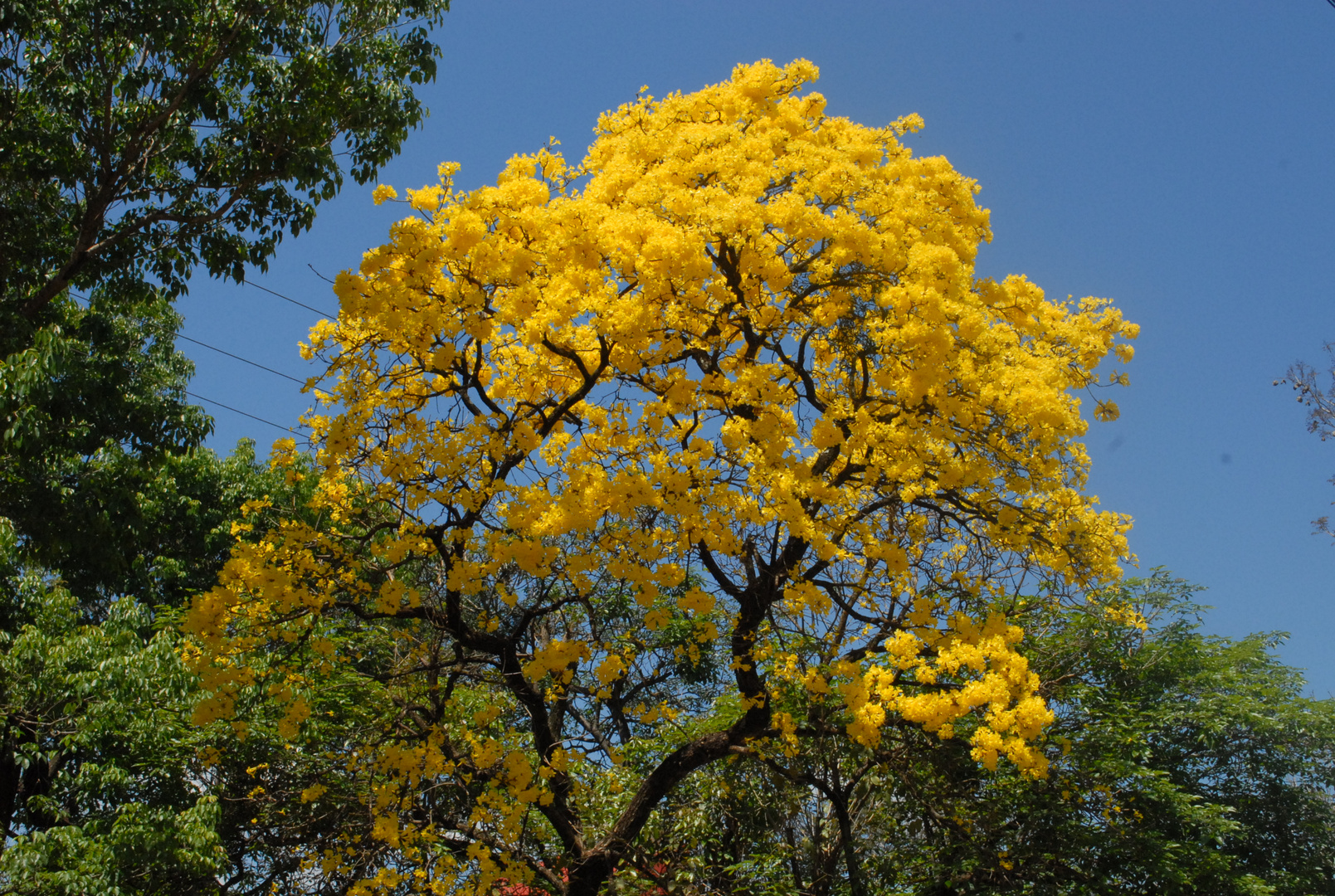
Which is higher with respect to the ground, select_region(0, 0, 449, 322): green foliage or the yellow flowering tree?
select_region(0, 0, 449, 322): green foliage

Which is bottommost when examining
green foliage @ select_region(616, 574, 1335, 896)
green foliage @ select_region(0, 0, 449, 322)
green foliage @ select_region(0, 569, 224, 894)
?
→ green foliage @ select_region(0, 569, 224, 894)

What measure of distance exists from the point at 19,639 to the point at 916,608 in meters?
Result: 7.86

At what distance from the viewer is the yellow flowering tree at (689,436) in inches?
234

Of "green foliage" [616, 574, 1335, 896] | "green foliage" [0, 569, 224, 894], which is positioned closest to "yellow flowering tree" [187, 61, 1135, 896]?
"green foliage" [616, 574, 1335, 896]

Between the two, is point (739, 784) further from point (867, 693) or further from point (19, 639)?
point (19, 639)

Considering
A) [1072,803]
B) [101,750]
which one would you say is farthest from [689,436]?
[101,750]

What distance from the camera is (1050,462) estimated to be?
643 centimetres

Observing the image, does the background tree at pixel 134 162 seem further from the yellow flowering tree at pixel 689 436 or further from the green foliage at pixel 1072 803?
the green foliage at pixel 1072 803

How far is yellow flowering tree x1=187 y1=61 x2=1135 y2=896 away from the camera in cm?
595

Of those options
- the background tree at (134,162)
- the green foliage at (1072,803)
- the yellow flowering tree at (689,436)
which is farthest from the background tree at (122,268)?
the green foliage at (1072,803)

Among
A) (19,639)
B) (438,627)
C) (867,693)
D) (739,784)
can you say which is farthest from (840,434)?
(19,639)

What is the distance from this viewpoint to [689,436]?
667cm

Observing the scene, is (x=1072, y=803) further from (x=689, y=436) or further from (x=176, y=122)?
(x=176, y=122)

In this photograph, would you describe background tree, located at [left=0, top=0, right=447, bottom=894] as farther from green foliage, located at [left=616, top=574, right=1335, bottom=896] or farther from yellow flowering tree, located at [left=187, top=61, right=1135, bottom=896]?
green foliage, located at [left=616, top=574, right=1335, bottom=896]
